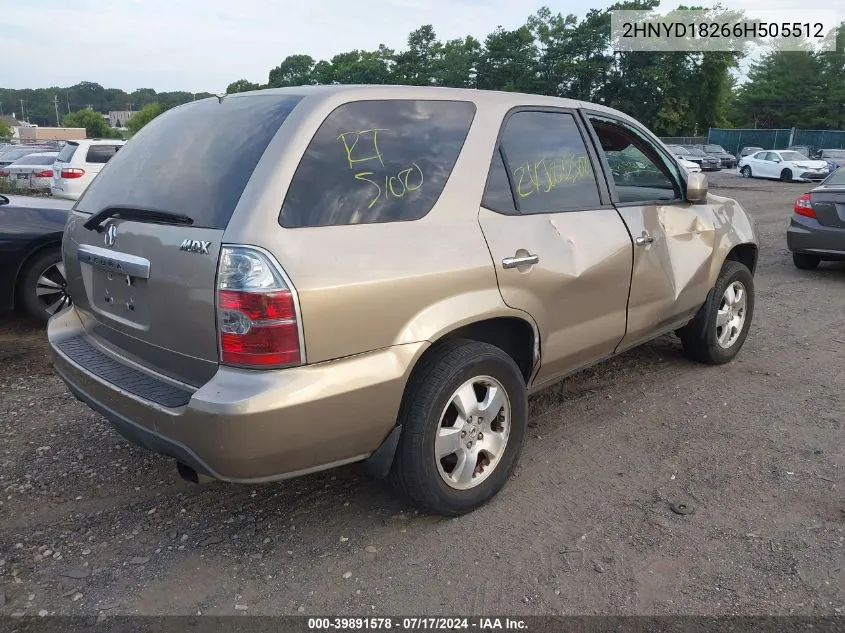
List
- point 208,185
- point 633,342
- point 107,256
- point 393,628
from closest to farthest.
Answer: point 393,628
point 208,185
point 107,256
point 633,342

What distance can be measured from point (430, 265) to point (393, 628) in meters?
1.33

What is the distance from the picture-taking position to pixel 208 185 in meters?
2.66

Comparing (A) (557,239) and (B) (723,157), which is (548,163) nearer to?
(A) (557,239)

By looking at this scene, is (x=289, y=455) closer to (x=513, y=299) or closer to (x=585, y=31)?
(x=513, y=299)

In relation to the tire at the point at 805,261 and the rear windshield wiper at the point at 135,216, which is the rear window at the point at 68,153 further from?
the tire at the point at 805,261

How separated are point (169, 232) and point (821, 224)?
7.87 metres

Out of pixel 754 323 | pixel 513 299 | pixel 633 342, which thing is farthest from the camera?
pixel 754 323

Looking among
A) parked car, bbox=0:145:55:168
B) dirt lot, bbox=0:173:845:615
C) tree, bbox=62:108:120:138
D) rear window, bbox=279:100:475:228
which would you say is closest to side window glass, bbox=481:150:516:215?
rear window, bbox=279:100:475:228

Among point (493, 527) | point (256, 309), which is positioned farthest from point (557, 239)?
point (256, 309)

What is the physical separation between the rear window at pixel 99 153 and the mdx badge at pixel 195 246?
503 inches

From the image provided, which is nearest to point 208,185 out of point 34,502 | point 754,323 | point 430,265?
point 430,265

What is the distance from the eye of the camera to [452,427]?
2971 millimetres

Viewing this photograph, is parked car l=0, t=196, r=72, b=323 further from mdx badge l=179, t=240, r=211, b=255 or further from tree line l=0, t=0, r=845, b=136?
tree line l=0, t=0, r=845, b=136

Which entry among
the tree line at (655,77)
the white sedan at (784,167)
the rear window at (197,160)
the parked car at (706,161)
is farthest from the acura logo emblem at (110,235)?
the tree line at (655,77)
